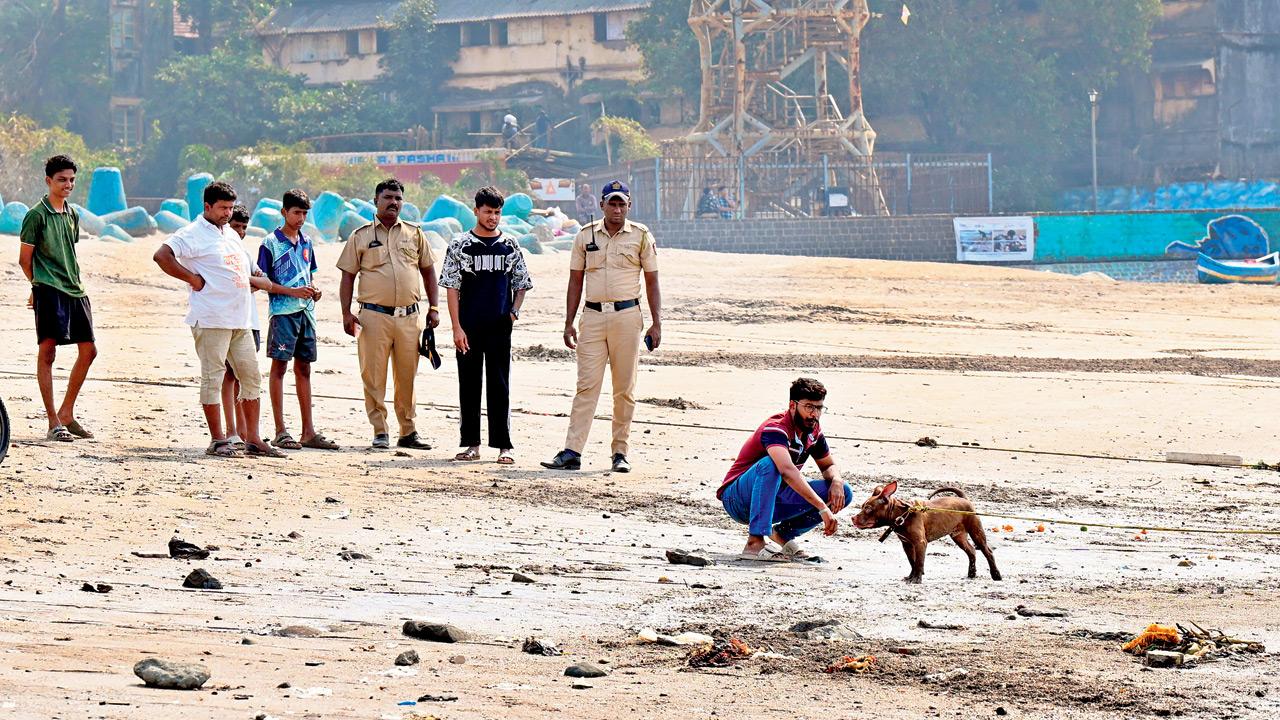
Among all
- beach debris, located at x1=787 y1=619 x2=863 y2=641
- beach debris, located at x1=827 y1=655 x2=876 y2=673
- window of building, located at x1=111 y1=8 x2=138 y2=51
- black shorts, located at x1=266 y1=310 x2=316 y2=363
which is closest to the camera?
beach debris, located at x1=827 y1=655 x2=876 y2=673

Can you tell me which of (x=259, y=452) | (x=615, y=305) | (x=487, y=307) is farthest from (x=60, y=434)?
(x=615, y=305)

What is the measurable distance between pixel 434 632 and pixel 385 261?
5.41m

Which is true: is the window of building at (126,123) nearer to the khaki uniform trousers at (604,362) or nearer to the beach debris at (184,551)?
the khaki uniform trousers at (604,362)

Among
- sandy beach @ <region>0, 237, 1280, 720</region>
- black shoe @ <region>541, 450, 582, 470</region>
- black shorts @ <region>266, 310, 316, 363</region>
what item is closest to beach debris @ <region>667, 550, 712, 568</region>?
sandy beach @ <region>0, 237, 1280, 720</region>

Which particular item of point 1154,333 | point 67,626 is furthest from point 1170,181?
point 67,626

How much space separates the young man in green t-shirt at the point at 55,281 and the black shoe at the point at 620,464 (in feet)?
10.4

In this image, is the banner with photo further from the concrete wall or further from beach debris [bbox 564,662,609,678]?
beach debris [bbox 564,662,609,678]

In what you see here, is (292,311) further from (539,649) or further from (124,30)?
(124,30)

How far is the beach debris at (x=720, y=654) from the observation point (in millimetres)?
5139

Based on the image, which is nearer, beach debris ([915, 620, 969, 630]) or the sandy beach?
the sandy beach

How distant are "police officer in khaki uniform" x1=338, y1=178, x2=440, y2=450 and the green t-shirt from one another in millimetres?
1630

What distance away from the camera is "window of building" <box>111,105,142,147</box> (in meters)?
64.3

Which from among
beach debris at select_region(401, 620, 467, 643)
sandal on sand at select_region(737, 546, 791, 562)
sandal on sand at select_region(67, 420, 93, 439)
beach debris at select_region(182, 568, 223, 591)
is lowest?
sandal on sand at select_region(737, 546, 791, 562)

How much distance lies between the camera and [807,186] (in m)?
44.2
